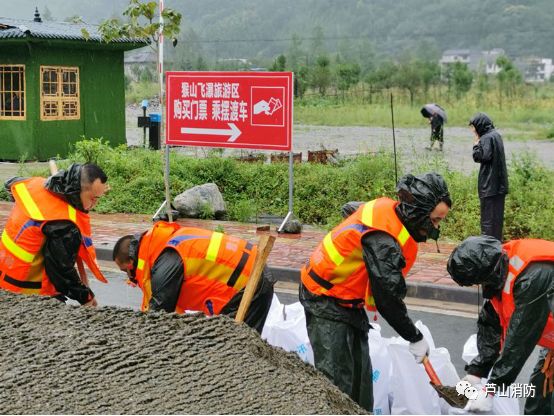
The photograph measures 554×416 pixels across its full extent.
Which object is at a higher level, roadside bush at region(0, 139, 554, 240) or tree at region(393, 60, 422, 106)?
tree at region(393, 60, 422, 106)

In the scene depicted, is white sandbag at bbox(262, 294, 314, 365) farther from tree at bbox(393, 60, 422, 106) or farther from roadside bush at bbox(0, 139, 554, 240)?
tree at bbox(393, 60, 422, 106)

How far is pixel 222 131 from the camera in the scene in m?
12.0

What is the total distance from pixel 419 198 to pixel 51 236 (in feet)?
7.00

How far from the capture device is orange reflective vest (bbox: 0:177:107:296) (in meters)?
5.08

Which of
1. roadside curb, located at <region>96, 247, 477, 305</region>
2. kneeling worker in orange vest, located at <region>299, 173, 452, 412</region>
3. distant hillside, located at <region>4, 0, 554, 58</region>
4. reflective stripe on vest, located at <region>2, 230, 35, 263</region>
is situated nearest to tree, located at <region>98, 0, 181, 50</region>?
roadside curb, located at <region>96, 247, 477, 305</region>

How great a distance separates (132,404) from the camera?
2.78 metres

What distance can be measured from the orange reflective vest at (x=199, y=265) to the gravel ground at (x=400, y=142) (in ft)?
44.0

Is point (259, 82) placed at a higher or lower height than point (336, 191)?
higher

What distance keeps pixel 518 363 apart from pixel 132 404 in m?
2.02

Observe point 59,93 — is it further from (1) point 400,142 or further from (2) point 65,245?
(2) point 65,245

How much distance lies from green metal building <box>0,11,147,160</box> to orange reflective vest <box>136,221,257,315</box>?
15.1 meters

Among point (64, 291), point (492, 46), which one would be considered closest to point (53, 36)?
point (64, 291)

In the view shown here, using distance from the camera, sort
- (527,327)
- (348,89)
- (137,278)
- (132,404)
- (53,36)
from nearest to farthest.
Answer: (132,404) → (527,327) → (137,278) → (53,36) → (348,89)

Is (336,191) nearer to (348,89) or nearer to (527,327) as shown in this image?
(527,327)
